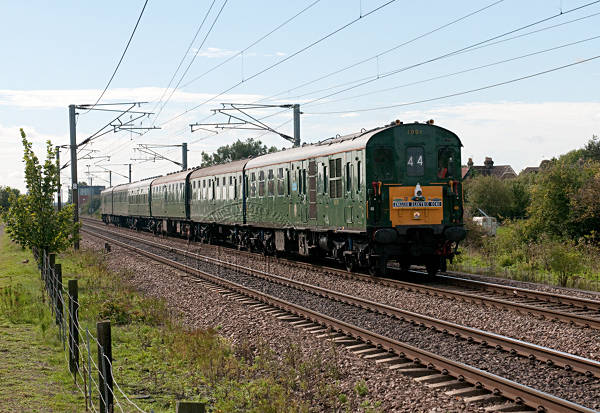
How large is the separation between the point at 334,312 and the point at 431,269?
17.0ft

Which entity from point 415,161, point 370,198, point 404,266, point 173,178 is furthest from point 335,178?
point 173,178

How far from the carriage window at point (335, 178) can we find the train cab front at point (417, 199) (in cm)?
160

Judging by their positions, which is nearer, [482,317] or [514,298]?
[482,317]

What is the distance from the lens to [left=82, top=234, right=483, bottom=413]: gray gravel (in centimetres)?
718

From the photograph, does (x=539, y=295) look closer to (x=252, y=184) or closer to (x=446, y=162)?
(x=446, y=162)

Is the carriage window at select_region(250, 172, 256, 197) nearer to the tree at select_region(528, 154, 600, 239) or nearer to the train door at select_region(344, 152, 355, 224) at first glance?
the train door at select_region(344, 152, 355, 224)

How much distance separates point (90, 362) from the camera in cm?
694

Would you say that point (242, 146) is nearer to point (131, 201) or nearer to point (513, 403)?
point (131, 201)

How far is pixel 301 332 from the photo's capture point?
10.9 metres

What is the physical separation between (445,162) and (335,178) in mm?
2948

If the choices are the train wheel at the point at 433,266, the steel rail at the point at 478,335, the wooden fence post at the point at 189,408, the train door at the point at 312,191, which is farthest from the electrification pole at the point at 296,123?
the wooden fence post at the point at 189,408

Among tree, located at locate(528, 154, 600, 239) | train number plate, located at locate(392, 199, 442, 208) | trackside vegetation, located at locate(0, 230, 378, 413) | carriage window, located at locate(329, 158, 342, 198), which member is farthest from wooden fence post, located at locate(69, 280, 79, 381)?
tree, located at locate(528, 154, 600, 239)

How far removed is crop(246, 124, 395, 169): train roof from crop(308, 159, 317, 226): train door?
32cm

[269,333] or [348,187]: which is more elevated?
[348,187]
